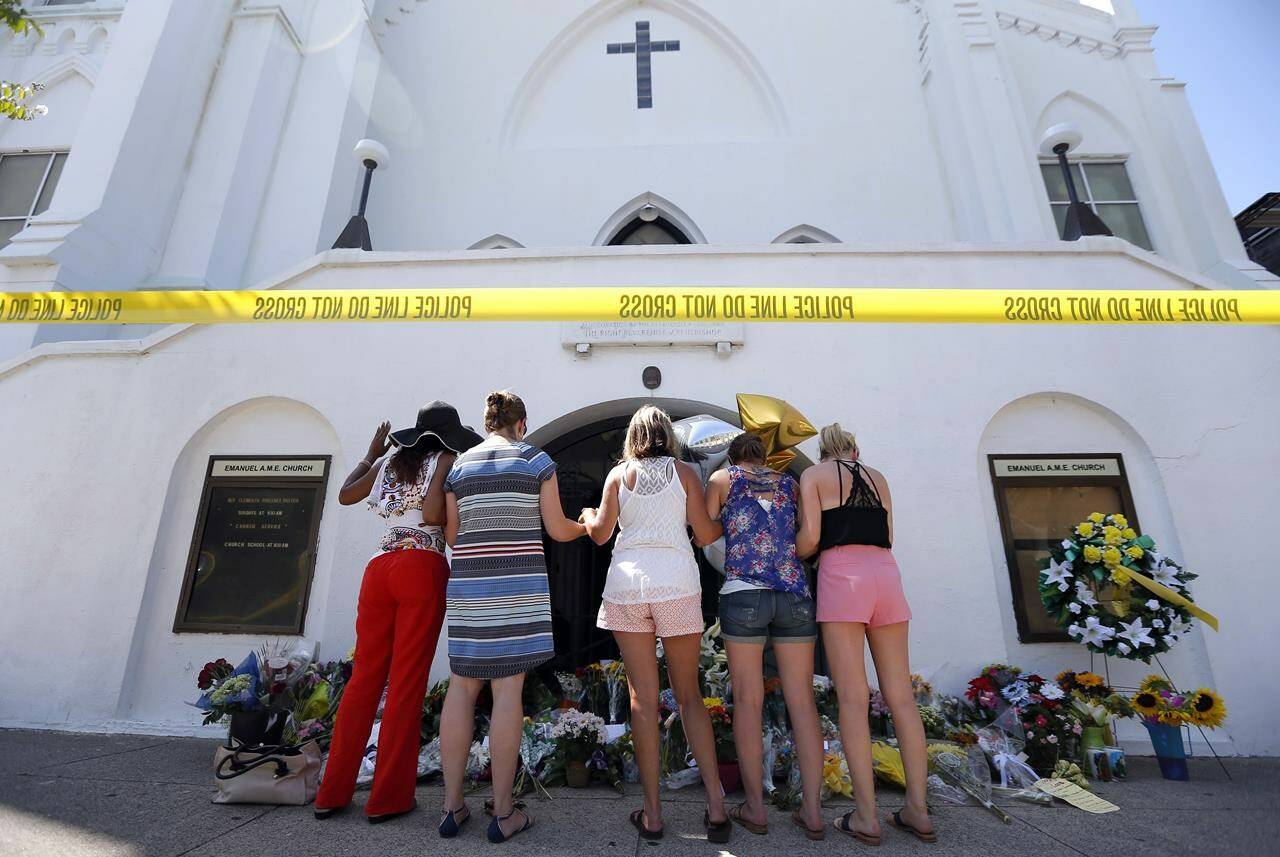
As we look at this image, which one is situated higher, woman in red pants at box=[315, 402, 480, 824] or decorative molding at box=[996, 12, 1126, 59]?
decorative molding at box=[996, 12, 1126, 59]

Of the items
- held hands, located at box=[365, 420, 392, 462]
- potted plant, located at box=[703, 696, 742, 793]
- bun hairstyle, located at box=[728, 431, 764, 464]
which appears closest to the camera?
bun hairstyle, located at box=[728, 431, 764, 464]

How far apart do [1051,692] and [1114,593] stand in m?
1.18

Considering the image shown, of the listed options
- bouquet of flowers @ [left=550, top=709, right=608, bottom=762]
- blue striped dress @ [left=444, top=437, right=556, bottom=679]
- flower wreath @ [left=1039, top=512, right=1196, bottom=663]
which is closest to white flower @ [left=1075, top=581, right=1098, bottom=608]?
flower wreath @ [left=1039, top=512, right=1196, bottom=663]

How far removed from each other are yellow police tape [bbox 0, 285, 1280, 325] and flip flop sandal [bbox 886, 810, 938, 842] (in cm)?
318

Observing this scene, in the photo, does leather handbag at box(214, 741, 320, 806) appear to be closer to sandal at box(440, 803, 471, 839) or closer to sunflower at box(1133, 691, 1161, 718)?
sandal at box(440, 803, 471, 839)

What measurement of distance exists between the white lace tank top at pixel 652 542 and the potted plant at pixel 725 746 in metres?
1.15

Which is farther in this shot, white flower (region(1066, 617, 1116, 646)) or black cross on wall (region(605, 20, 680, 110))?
black cross on wall (region(605, 20, 680, 110))

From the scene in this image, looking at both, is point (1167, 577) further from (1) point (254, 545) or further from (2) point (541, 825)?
(1) point (254, 545)

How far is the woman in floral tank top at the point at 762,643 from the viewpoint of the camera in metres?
3.05

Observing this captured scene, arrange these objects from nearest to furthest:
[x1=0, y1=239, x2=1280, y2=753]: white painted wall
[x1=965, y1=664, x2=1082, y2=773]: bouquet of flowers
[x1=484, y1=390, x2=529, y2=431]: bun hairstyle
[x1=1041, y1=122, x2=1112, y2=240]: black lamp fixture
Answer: [x1=484, y1=390, x2=529, y2=431]: bun hairstyle
[x1=965, y1=664, x2=1082, y2=773]: bouquet of flowers
[x1=0, y1=239, x2=1280, y2=753]: white painted wall
[x1=1041, y1=122, x2=1112, y2=240]: black lamp fixture

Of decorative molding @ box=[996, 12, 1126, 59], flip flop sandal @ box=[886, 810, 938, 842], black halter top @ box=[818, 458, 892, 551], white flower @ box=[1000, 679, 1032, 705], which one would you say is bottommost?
flip flop sandal @ box=[886, 810, 938, 842]

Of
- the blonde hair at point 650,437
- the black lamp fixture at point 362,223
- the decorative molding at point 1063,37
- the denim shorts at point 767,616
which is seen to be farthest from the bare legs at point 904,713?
the decorative molding at point 1063,37

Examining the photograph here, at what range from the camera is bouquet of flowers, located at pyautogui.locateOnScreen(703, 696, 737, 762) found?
3.96 m

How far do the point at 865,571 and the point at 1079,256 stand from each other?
5.08 metres
